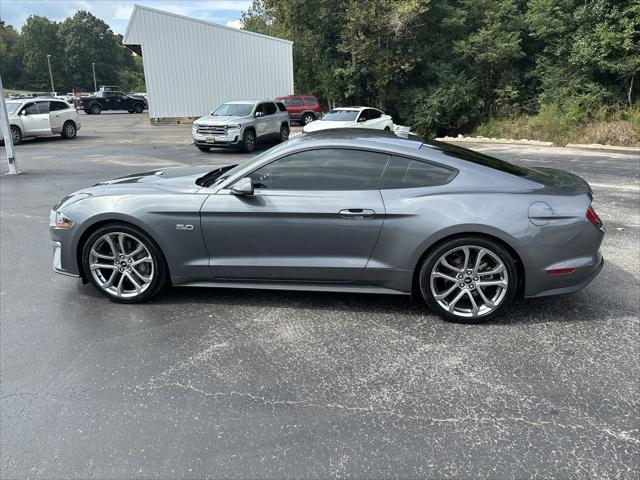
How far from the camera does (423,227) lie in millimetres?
3818

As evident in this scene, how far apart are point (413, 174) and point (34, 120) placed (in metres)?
19.7

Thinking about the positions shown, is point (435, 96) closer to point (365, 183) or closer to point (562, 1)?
point (562, 1)

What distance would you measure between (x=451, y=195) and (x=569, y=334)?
1.36 m

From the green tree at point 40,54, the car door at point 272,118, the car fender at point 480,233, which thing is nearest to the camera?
the car fender at point 480,233

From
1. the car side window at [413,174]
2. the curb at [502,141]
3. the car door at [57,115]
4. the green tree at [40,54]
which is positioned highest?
the green tree at [40,54]

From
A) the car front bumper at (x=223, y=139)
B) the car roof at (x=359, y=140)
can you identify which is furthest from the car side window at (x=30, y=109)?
the car roof at (x=359, y=140)

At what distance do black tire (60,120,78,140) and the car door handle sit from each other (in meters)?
20.3

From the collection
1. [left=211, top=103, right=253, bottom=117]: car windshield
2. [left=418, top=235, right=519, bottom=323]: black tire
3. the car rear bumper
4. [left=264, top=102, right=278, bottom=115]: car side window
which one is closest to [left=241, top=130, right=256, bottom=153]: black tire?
[left=211, top=103, right=253, bottom=117]: car windshield

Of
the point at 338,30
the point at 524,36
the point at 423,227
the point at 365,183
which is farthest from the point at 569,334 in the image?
the point at 338,30

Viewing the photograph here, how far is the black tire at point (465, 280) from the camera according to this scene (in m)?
3.81

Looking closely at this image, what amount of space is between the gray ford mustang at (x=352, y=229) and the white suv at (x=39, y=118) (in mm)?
17638

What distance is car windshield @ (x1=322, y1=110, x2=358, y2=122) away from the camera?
1883 centimetres

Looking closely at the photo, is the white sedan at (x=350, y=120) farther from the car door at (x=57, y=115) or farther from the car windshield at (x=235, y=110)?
the car door at (x=57, y=115)

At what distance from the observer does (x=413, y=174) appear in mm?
4012
